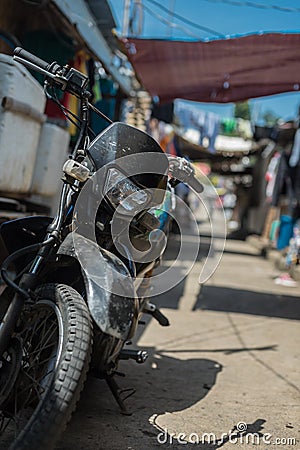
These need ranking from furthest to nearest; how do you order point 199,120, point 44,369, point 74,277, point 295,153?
1. point 199,120
2. point 295,153
3. point 74,277
4. point 44,369

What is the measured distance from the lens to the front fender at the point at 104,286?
214 cm

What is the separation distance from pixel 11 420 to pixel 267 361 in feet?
8.08

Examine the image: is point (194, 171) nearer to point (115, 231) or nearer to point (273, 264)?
point (115, 231)

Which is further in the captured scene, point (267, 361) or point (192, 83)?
point (192, 83)

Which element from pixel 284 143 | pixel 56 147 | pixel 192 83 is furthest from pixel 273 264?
pixel 56 147

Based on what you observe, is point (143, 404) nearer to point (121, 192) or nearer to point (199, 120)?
point (121, 192)

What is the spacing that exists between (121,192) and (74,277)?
470 mm

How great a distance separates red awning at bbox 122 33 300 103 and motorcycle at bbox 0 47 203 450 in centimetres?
323

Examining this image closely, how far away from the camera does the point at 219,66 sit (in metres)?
6.06

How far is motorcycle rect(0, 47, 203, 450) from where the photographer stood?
1984 mm

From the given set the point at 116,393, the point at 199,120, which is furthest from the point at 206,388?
the point at 199,120

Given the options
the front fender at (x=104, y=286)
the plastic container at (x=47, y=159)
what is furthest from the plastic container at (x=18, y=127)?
the front fender at (x=104, y=286)

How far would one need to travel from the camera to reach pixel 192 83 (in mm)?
6613

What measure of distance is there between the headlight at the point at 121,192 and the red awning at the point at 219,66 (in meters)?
3.47
